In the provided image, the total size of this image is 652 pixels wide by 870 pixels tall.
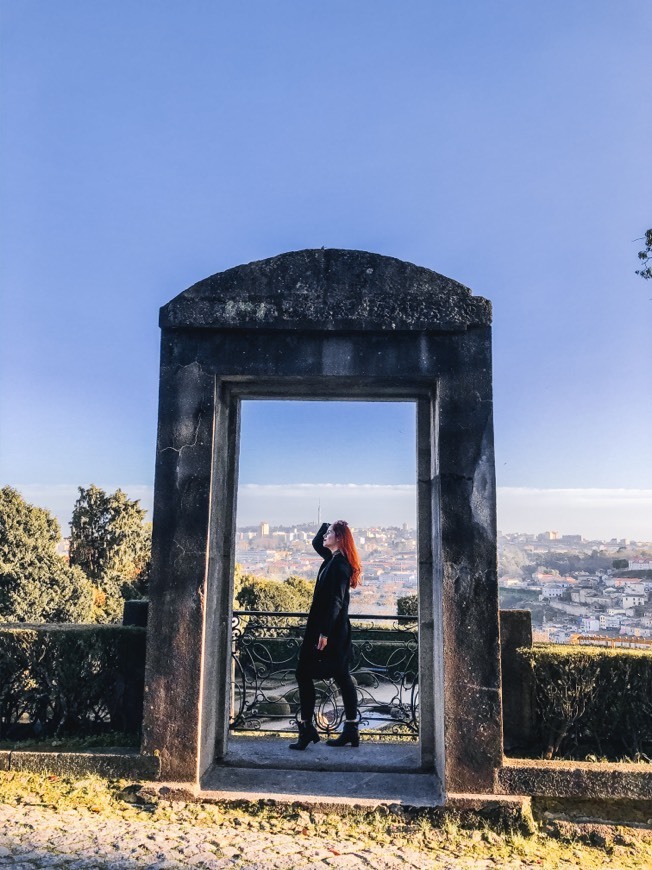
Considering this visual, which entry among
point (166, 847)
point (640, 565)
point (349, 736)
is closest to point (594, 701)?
point (349, 736)

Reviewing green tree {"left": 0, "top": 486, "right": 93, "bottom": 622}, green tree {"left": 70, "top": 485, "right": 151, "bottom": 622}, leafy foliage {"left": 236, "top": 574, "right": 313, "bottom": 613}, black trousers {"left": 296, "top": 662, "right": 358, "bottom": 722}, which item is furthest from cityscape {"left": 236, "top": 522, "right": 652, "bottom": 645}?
green tree {"left": 70, "top": 485, "right": 151, "bottom": 622}

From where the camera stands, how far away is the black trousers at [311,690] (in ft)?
18.2

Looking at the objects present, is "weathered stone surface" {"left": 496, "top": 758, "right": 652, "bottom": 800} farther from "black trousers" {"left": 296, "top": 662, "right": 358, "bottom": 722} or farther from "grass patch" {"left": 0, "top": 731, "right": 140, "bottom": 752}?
"grass patch" {"left": 0, "top": 731, "right": 140, "bottom": 752}

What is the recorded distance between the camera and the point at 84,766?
4.71 meters

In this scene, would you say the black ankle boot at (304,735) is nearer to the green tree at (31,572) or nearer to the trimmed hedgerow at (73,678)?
the trimmed hedgerow at (73,678)

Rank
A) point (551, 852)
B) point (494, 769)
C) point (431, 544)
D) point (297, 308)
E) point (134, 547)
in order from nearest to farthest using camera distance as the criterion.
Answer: point (551, 852) < point (494, 769) < point (297, 308) < point (431, 544) < point (134, 547)

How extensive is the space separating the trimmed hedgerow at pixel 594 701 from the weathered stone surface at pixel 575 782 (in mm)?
386

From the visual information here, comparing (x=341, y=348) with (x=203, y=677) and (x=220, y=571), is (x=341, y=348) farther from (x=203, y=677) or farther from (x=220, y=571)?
(x=203, y=677)

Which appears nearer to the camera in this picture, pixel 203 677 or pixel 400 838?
pixel 400 838

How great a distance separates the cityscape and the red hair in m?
0.12

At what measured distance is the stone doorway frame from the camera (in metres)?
4.58

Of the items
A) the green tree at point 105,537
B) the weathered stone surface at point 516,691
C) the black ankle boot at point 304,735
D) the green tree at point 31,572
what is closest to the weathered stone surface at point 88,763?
the black ankle boot at point 304,735

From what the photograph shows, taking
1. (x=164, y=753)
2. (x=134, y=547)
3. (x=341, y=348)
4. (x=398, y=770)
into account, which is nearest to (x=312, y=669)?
(x=398, y=770)

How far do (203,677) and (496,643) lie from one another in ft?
7.09
